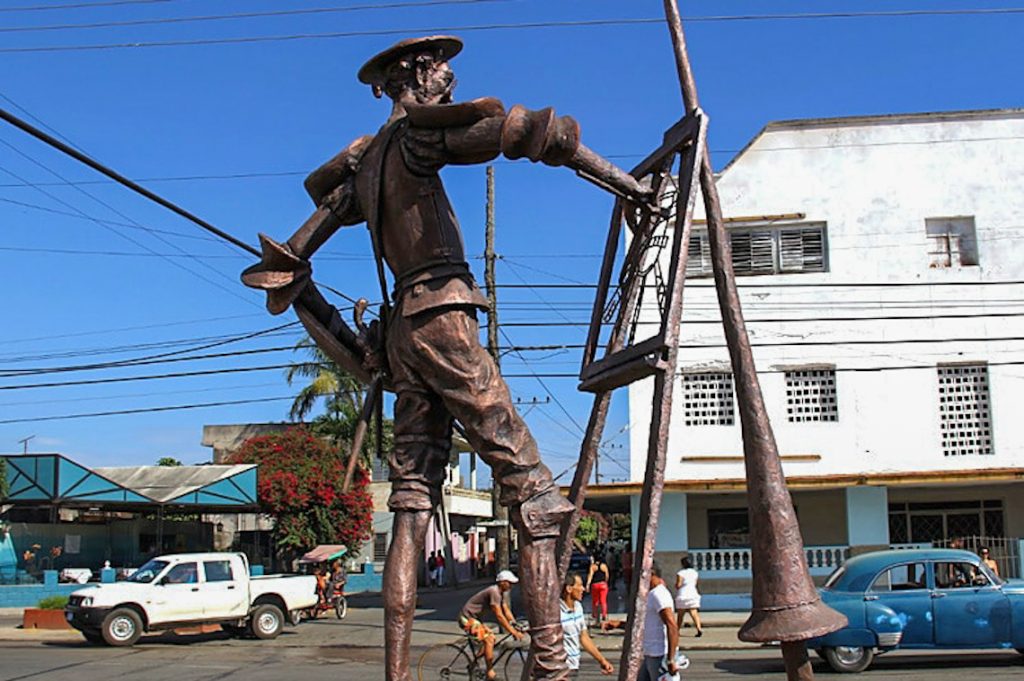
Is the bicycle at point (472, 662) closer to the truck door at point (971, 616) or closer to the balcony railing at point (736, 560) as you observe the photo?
the truck door at point (971, 616)

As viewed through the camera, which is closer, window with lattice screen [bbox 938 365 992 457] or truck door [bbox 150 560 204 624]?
truck door [bbox 150 560 204 624]

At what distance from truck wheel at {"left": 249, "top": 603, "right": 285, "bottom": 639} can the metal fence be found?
1197cm

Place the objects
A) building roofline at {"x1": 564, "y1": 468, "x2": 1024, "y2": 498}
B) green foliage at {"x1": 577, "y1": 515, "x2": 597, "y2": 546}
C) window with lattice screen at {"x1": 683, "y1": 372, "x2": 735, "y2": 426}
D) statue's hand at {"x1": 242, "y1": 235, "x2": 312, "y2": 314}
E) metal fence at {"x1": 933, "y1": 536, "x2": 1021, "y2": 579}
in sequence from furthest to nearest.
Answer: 1. green foliage at {"x1": 577, "y1": 515, "x2": 597, "y2": 546}
2. window with lattice screen at {"x1": 683, "y1": 372, "x2": 735, "y2": 426}
3. metal fence at {"x1": 933, "y1": 536, "x2": 1021, "y2": 579}
4. building roofline at {"x1": 564, "y1": 468, "x2": 1024, "y2": 498}
5. statue's hand at {"x1": 242, "y1": 235, "x2": 312, "y2": 314}

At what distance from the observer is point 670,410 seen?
4070mm

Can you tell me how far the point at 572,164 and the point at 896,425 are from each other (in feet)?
60.3

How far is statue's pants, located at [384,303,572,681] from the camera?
414cm

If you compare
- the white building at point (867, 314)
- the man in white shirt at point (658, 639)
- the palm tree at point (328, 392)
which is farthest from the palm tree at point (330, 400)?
the man in white shirt at point (658, 639)

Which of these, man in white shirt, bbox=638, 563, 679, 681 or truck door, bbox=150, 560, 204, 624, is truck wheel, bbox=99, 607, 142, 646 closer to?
truck door, bbox=150, 560, 204, 624

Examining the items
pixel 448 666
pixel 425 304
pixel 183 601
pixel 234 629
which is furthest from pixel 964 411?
pixel 425 304

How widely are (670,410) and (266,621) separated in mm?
16212

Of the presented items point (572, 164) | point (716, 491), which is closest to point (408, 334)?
point (572, 164)

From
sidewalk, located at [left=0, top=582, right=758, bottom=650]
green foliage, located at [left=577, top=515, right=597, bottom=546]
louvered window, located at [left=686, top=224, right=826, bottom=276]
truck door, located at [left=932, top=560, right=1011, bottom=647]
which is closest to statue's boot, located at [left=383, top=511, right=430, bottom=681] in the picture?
truck door, located at [left=932, top=560, right=1011, bottom=647]

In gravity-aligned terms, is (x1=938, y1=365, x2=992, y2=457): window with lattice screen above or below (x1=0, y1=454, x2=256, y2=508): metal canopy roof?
above

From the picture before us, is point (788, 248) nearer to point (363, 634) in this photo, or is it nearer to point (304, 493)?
point (363, 634)
